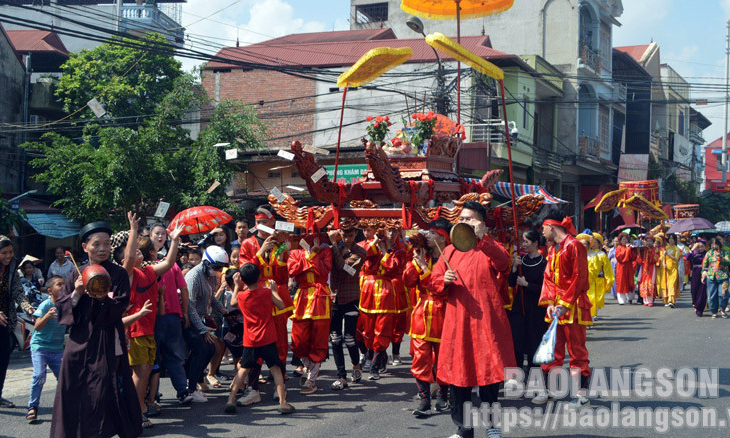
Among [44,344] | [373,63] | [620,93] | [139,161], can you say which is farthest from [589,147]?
[44,344]

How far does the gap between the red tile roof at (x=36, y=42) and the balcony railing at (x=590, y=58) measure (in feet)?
71.2

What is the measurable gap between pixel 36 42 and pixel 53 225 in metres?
9.55

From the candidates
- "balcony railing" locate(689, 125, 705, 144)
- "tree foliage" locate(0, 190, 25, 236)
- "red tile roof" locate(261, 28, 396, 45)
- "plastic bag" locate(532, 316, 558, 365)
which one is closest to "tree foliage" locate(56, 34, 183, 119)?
"red tile roof" locate(261, 28, 396, 45)

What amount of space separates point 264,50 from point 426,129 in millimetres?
21859

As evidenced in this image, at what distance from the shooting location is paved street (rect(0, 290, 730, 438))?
664 centimetres

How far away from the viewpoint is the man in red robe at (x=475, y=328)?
5793mm

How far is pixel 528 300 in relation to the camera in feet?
27.5

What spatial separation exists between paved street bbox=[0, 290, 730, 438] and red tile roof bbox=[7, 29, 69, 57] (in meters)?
19.0

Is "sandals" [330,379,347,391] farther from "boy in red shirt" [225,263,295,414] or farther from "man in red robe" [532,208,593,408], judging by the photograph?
"man in red robe" [532,208,593,408]

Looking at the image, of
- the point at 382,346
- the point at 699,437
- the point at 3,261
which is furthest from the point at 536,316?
the point at 3,261

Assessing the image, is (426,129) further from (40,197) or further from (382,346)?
(40,197)

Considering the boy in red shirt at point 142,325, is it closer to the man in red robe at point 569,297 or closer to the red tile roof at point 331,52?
the man in red robe at point 569,297

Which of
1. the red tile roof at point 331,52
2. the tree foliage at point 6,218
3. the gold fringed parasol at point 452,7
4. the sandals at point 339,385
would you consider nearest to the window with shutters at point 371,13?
the red tile roof at point 331,52

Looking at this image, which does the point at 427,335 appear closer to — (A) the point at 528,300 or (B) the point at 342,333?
(A) the point at 528,300
